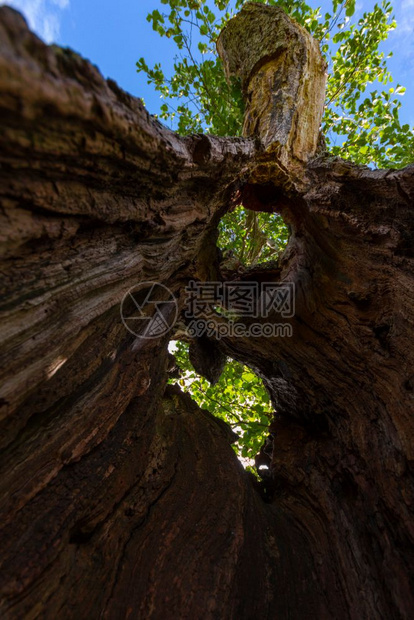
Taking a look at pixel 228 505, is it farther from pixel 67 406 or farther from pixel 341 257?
pixel 341 257

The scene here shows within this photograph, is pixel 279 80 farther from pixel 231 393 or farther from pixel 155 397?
pixel 231 393

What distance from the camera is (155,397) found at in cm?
317

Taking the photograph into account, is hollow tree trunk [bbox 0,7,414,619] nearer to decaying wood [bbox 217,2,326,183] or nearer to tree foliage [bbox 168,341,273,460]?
decaying wood [bbox 217,2,326,183]

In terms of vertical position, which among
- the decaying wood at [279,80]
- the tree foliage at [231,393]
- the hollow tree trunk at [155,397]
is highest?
the decaying wood at [279,80]

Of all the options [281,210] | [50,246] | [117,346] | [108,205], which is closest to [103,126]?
[108,205]

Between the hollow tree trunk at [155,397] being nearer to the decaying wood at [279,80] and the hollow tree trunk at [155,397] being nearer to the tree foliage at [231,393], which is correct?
the decaying wood at [279,80]

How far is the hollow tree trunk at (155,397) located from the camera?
1.52 m

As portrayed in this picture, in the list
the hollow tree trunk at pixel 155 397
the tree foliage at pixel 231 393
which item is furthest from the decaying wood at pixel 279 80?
the tree foliage at pixel 231 393

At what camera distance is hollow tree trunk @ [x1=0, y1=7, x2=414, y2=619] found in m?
1.52

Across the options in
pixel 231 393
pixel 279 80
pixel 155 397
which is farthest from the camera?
pixel 231 393

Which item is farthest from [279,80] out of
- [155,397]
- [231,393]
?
[231,393]

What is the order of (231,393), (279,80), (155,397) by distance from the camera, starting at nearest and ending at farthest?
(155,397), (279,80), (231,393)

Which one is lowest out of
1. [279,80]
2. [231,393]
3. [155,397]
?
[231,393]

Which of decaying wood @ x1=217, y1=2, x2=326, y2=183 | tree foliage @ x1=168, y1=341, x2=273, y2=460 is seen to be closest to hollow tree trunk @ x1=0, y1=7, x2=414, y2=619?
decaying wood @ x1=217, y1=2, x2=326, y2=183
